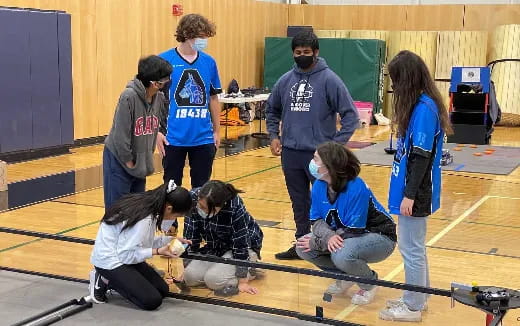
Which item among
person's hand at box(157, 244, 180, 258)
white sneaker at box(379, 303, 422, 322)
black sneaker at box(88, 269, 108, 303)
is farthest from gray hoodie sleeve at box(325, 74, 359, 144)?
black sneaker at box(88, 269, 108, 303)

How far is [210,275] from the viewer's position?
12.1 ft

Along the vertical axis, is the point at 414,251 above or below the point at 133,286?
above

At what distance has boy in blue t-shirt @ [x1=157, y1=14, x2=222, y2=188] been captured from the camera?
4.46 meters

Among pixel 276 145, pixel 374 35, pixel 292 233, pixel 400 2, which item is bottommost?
pixel 292 233

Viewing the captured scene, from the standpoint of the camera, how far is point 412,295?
3.35 metres

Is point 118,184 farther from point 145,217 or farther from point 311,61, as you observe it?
point 311,61

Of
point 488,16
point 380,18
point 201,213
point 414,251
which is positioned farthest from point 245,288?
point 380,18

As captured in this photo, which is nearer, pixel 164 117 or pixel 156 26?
pixel 164 117

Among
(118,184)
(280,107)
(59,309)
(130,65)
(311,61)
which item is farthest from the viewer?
(130,65)

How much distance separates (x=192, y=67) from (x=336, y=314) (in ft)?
6.13

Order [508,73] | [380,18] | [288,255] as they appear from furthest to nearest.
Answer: [380,18], [508,73], [288,255]

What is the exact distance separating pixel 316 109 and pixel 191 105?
0.84m

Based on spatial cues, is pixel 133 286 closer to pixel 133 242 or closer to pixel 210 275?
pixel 133 242

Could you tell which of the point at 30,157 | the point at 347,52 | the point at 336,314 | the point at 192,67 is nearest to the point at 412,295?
the point at 336,314
